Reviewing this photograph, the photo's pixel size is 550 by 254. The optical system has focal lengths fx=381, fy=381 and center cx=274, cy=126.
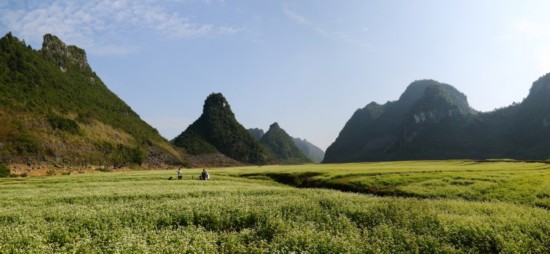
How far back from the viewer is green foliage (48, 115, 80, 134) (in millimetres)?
122119

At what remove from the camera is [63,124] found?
126 meters

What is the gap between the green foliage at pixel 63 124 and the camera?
12212cm

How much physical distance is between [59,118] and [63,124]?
2.76 metres

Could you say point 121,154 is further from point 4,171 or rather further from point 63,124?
point 4,171

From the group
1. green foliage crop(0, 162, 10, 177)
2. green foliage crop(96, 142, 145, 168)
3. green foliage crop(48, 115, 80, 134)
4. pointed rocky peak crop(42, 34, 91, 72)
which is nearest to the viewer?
green foliage crop(0, 162, 10, 177)

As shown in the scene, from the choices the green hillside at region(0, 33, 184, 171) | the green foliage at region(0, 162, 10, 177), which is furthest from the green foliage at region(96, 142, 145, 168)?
the green foliage at region(0, 162, 10, 177)

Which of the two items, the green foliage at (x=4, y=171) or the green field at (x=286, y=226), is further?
the green foliage at (x=4, y=171)

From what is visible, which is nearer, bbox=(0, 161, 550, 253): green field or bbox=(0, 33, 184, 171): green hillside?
bbox=(0, 161, 550, 253): green field

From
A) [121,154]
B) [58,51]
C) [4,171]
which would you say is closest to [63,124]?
[121,154]

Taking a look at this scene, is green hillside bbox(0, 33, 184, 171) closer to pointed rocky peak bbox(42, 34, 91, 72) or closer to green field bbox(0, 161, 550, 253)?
pointed rocky peak bbox(42, 34, 91, 72)

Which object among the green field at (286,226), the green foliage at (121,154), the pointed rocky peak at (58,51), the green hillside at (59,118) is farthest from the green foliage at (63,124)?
the green field at (286,226)

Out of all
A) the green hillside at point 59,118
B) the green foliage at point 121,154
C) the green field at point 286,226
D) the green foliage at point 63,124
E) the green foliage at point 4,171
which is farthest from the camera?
the green foliage at point 121,154

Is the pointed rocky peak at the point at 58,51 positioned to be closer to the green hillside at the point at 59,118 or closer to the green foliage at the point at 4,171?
the green hillside at the point at 59,118

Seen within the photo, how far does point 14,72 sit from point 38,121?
31.8m
